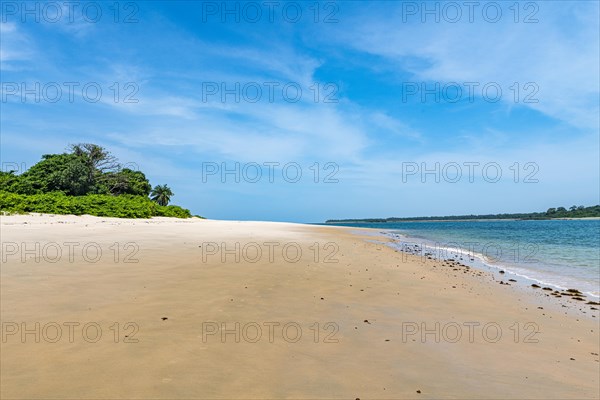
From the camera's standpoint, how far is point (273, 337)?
496cm

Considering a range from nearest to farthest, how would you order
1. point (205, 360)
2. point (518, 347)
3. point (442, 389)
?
1. point (442, 389)
2. point (205, 360)
3. point (518, 347)

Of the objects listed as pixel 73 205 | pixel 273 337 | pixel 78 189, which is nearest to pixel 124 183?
pixel 78 189

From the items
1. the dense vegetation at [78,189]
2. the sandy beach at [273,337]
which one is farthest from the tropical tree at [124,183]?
the sandy beach at [273,337]

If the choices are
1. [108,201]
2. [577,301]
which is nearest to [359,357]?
[577,301]

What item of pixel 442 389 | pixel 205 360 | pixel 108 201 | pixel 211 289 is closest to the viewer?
pixel 442 389

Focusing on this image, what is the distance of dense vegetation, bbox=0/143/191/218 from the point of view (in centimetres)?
3006

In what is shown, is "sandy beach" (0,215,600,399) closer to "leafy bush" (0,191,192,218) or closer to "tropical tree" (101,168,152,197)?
"leafy bush" (0,191,192,218)

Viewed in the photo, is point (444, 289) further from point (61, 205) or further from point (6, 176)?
point (6, 176)

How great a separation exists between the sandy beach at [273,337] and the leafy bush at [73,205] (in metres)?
22.7

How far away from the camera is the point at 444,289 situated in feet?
30.7

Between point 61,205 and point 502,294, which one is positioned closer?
point 502,294

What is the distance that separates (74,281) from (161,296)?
246 centimetres

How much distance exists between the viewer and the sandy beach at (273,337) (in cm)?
360

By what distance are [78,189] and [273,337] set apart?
55.2 meters
